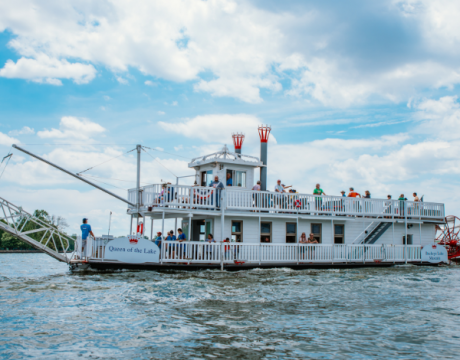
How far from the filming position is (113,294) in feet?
46.9

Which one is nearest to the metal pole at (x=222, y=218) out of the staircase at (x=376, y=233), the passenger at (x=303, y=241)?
the passenger at (x=303, y=241)

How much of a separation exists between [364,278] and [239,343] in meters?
11.9

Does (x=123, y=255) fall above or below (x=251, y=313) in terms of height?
above

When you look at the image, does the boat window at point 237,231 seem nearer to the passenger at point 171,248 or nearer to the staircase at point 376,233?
the passenger at point 171,248

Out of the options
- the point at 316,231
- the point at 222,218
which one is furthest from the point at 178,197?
the point at 316,231

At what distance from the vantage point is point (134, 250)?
18.9 metres

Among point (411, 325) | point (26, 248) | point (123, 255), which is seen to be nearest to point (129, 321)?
point (411, 325)

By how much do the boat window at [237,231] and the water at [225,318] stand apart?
3560mm

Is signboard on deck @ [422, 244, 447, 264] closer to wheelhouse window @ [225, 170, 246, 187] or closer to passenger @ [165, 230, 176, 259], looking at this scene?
wheelhouse window @ [225, 170, 246, 187]

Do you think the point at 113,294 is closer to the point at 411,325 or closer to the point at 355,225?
the point at 411,325

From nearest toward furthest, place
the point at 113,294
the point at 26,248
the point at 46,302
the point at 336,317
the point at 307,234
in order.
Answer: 1. the point at 336,317
2. the point at 46,302
3. the point at 113,294
4. the point at 307,234
5. the point at 26,248

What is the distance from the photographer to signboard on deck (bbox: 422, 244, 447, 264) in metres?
25.5

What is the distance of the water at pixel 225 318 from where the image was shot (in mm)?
8727

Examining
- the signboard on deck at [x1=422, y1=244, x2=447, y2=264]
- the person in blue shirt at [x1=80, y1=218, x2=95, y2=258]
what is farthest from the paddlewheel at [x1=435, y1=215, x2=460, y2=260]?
the person in blue shirt at [x1=80, y1=218, x2=95, y2=258]
